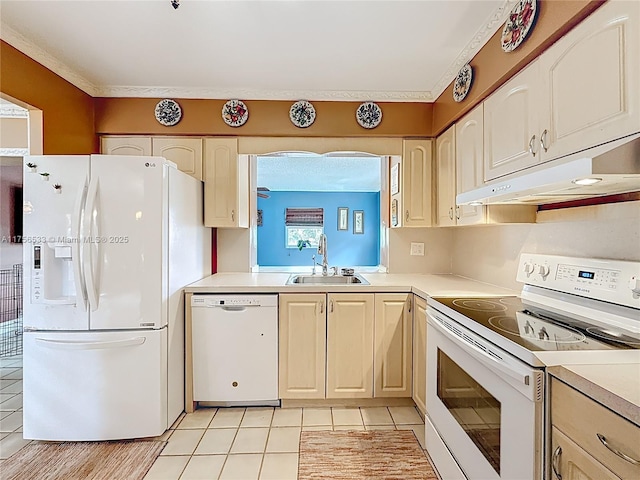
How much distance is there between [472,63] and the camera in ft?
6.81

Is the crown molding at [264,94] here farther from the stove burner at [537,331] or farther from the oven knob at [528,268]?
the stove burner at [537,331]

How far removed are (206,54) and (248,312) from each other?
1.69 meters

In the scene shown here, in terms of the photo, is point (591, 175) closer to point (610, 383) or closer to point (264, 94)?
point (610, 383)

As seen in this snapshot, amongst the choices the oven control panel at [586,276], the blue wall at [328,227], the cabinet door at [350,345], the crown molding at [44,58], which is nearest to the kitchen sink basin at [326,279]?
the cabinet door at [350,345]

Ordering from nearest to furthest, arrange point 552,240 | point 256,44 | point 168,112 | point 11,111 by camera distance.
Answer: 1. point 552,240
2. point 256,44
3. point 168,112
4. point 11,111

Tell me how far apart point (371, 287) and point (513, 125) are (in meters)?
1.27

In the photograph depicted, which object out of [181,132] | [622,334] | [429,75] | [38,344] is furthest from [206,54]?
[622,334]

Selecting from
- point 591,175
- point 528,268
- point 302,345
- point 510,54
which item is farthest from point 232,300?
point 510,54

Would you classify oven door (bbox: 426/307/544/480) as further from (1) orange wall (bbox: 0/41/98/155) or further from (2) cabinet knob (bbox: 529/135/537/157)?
(1) orange wall (bbox: 0/41/98/155)

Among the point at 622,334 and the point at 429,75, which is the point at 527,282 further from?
→ the point at 429,75

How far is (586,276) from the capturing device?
4.80 ft

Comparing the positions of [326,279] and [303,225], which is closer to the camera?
[326,279]

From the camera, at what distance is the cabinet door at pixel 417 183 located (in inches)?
109

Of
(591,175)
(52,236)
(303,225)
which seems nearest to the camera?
(591,175)
